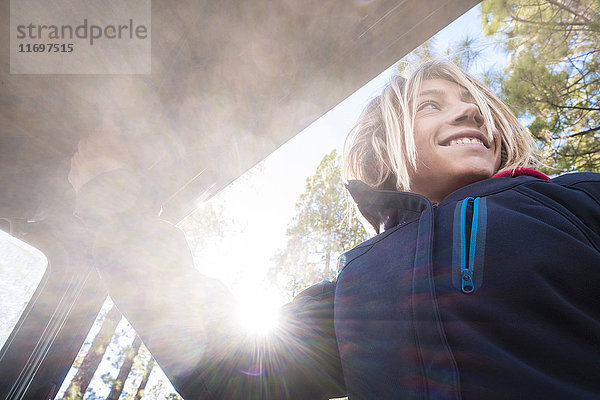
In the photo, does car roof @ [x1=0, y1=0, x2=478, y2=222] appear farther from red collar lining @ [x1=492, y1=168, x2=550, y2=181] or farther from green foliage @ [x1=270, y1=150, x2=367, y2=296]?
green foliage @ [x1=270, y1=150, x2=367, y2=296]

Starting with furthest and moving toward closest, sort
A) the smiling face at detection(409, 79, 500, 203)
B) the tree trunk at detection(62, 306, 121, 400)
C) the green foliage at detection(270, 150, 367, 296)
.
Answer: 1. the green foliage at detection(270, 150, 367, 296)
2. the tree trunk at detection(62, 306, 121, 400)
3. the smiling face at detection(409, 79, 500, 203)

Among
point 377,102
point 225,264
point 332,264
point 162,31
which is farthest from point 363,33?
point 332,264

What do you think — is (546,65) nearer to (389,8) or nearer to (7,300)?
(389,8)

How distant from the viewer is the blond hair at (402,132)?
1.42 meters

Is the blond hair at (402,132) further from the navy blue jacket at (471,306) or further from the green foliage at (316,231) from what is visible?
the green foliage at (316,231)

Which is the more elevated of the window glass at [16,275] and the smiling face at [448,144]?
the smiling face at [448,144]

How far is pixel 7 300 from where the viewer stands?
158 centimetres

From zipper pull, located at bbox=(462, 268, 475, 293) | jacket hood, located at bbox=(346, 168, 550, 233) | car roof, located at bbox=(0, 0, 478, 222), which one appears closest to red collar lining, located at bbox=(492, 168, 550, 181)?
jacket hood, located at bbox=(346, 168, 550, 233)

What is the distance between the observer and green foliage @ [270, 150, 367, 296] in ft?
54.2

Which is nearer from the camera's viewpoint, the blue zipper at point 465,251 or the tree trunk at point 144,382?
the blue zipper at point 465,251

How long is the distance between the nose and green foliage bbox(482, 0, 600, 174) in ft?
16.1

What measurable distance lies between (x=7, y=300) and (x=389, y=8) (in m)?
2.34

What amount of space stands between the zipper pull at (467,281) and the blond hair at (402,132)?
594mm

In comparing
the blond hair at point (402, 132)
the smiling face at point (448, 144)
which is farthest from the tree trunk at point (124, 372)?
the smiling face at point (448, 144)
